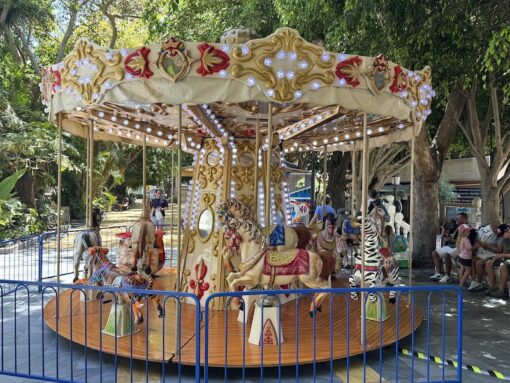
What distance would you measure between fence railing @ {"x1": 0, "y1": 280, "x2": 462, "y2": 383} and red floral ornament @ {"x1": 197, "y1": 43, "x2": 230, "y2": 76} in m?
2.33

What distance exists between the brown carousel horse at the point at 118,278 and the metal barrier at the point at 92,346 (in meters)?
0.12

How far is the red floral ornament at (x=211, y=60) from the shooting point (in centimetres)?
474

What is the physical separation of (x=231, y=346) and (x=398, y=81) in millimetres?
3826

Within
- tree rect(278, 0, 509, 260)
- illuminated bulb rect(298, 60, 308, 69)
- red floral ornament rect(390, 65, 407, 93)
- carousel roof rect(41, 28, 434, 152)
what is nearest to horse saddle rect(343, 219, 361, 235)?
carousel roof rect(41, 28, 434, 152)

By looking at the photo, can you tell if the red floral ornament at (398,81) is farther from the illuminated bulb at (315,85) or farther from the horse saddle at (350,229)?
the horse saddle at (350,229)

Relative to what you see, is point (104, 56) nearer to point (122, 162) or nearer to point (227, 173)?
point (227, 173)

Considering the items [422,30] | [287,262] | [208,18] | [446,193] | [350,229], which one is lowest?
[287,262]

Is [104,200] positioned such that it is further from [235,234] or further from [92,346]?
[235,234]

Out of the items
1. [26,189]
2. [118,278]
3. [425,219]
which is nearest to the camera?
[118,278]

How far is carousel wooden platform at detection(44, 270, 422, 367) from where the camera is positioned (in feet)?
15.9

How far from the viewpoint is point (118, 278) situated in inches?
235

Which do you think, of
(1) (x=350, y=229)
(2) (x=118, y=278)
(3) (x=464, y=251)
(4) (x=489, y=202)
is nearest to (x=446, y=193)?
(4) (x=489, y=202)

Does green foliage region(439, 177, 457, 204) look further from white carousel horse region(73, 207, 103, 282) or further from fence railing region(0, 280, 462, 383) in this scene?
white carousel horse region(73, 207, 103, 282)

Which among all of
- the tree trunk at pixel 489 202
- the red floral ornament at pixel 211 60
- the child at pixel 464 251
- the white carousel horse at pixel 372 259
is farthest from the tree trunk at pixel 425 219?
the red floral ornament at pixel 211 60
